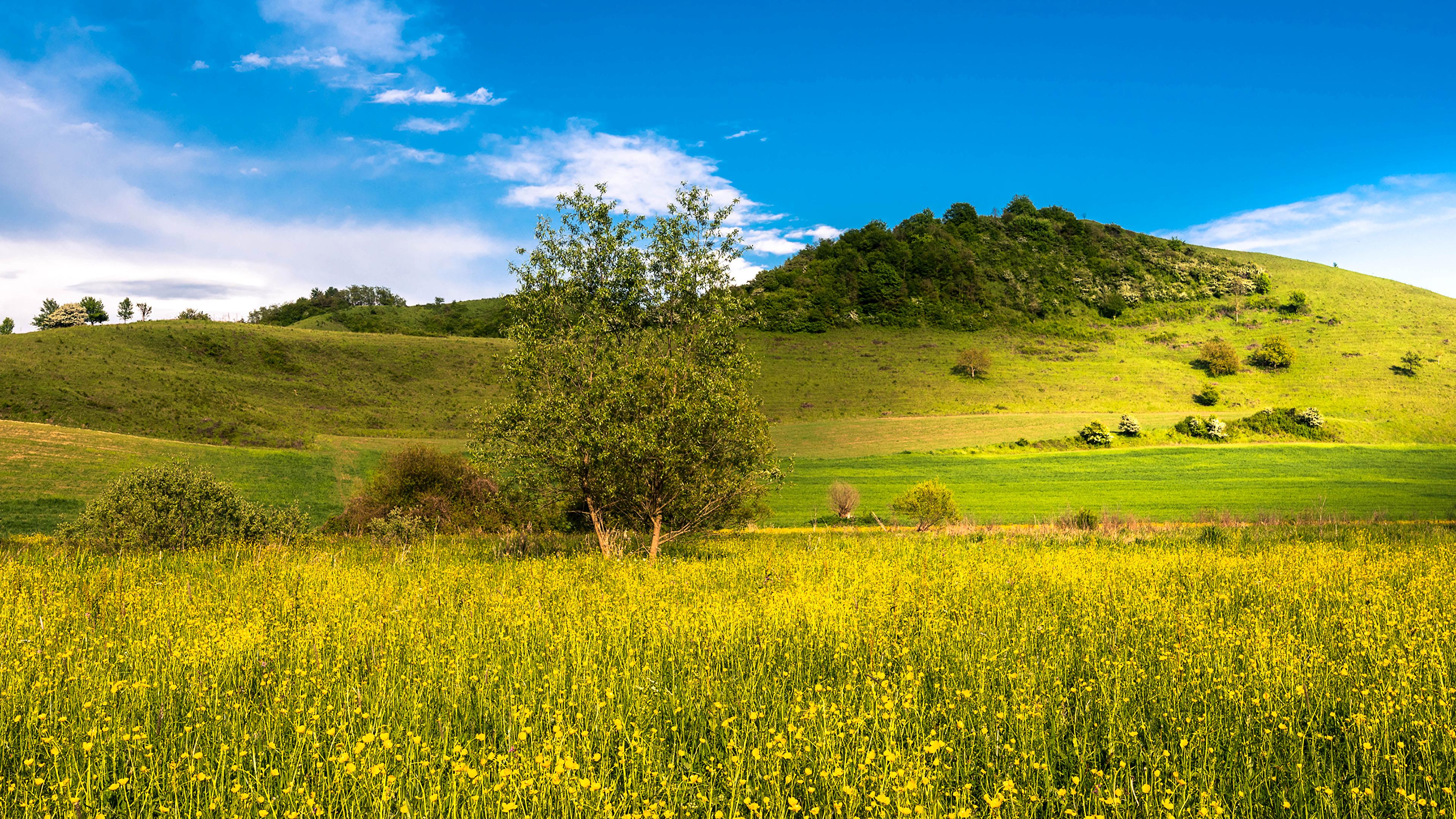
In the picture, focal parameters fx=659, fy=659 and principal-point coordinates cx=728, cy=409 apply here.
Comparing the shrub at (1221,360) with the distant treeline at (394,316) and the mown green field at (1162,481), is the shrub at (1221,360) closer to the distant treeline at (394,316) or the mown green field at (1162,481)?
the mown green field at (1162,481)

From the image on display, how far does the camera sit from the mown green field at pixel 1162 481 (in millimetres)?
40062

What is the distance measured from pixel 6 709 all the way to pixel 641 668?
4889 mm

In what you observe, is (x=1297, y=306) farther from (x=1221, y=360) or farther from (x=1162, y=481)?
(x=1162, y=481)

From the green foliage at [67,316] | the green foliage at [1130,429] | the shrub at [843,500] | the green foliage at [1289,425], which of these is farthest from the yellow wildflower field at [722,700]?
the green foliage at [67,316]

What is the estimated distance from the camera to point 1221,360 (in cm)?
9956

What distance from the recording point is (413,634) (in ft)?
23.6

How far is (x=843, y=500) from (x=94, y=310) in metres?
175

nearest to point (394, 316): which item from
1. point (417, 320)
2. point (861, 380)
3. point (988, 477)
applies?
point (417, 320)

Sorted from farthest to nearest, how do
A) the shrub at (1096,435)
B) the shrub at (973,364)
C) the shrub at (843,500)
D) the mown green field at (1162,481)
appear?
the shrub at (973,364), the shrub at (1096,435), the mown green field at (1162,481), the shrub at (843,500)

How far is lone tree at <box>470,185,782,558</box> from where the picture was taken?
16234 mm

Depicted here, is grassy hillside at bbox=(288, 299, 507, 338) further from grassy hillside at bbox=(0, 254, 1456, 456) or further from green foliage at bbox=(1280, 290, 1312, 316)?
green foliage at bbox=(1280, 290, 1312, 316)

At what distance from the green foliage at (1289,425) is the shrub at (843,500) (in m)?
60.2

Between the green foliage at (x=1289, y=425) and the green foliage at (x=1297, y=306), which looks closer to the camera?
the green foliage at (x=1289, y=425)

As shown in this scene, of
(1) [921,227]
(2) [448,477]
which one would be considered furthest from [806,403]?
(1) [921,227]
